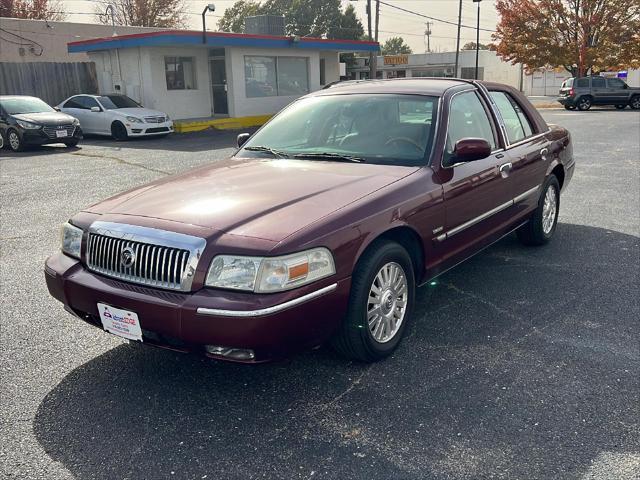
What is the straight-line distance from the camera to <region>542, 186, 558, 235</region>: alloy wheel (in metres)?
5.93

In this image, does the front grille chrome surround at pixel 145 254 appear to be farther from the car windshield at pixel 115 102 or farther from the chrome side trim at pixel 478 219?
the car windshield at pixel 115 102

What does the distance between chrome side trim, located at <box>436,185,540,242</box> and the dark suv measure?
27.1m

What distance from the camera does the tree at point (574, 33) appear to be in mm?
36062

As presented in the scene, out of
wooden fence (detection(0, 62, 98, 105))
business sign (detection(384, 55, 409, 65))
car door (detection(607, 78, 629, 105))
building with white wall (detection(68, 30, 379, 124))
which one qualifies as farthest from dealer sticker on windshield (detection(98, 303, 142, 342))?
business sign (detection(384, 55, 409, 65))

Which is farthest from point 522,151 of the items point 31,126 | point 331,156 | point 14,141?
point 14,141

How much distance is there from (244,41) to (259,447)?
20578mm

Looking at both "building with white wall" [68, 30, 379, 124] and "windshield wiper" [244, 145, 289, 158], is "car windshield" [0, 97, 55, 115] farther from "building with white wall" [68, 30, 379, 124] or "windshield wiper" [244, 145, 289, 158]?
"windshield wiper" [244, 145, 289, 158]

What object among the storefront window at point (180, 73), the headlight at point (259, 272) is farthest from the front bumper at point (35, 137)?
the headlight at point (259, 272)

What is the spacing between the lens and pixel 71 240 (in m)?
3.59

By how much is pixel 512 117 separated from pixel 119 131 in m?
14.6

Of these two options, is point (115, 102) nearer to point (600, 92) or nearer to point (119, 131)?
point (119, 131)

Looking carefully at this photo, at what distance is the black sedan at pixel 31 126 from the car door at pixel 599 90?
24302 mm

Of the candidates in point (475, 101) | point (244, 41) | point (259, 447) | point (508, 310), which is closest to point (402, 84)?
point (475, 101)

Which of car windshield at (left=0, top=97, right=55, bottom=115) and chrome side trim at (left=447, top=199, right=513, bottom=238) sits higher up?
car windshield at (left=0, top=97, right=55, bottom=115)
